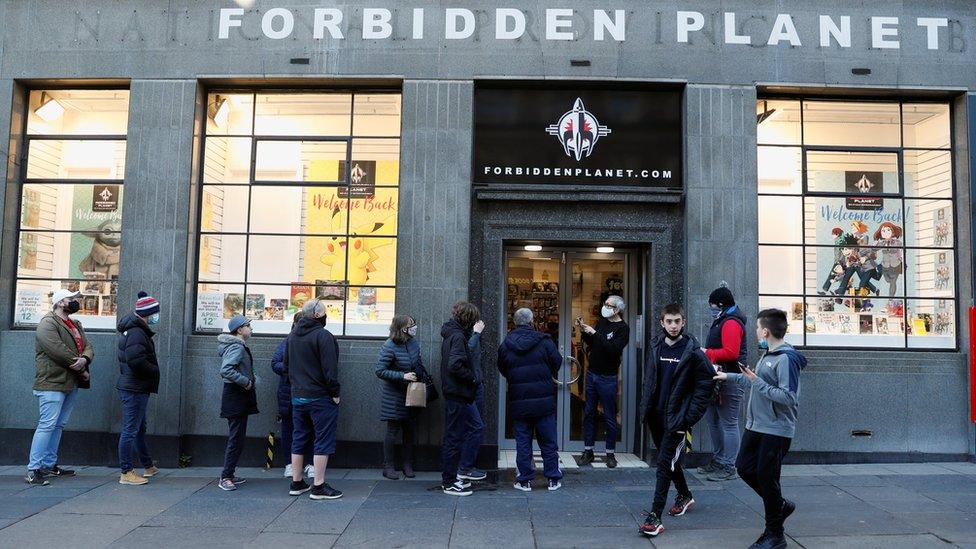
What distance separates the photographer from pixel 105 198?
9.45m

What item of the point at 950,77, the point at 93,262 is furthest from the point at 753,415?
the point at 93,262

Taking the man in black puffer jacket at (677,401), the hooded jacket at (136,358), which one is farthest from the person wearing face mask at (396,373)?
the man in black puffer jacket at (677,401)

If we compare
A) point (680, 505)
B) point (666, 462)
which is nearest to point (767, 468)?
point (666, 462)

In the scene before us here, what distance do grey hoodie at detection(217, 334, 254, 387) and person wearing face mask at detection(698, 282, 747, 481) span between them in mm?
5214

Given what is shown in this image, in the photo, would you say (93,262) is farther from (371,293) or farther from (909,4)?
(909,4)

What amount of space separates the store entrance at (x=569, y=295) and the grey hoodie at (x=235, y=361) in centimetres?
336

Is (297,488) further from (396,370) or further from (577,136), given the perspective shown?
(577,136)

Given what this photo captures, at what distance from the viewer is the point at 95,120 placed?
9617 mm

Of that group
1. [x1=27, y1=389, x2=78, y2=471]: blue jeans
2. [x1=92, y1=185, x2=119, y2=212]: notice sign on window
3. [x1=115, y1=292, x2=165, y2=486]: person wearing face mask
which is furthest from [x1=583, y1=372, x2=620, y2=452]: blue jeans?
[x1=92, y1=185, x2=119, y2=212]: notice sign on window

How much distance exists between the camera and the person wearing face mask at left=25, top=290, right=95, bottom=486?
7.95 meters

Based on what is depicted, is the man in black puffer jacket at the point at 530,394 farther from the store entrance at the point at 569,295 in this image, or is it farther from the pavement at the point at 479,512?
the store entrance at the point at 569,295

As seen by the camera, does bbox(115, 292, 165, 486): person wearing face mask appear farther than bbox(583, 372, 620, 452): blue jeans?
No

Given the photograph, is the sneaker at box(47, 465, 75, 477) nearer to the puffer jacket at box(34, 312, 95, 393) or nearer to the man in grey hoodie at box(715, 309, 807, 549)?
the puffer jacket at box(34, 312, 95, 393)

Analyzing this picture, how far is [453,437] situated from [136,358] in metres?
3.61
